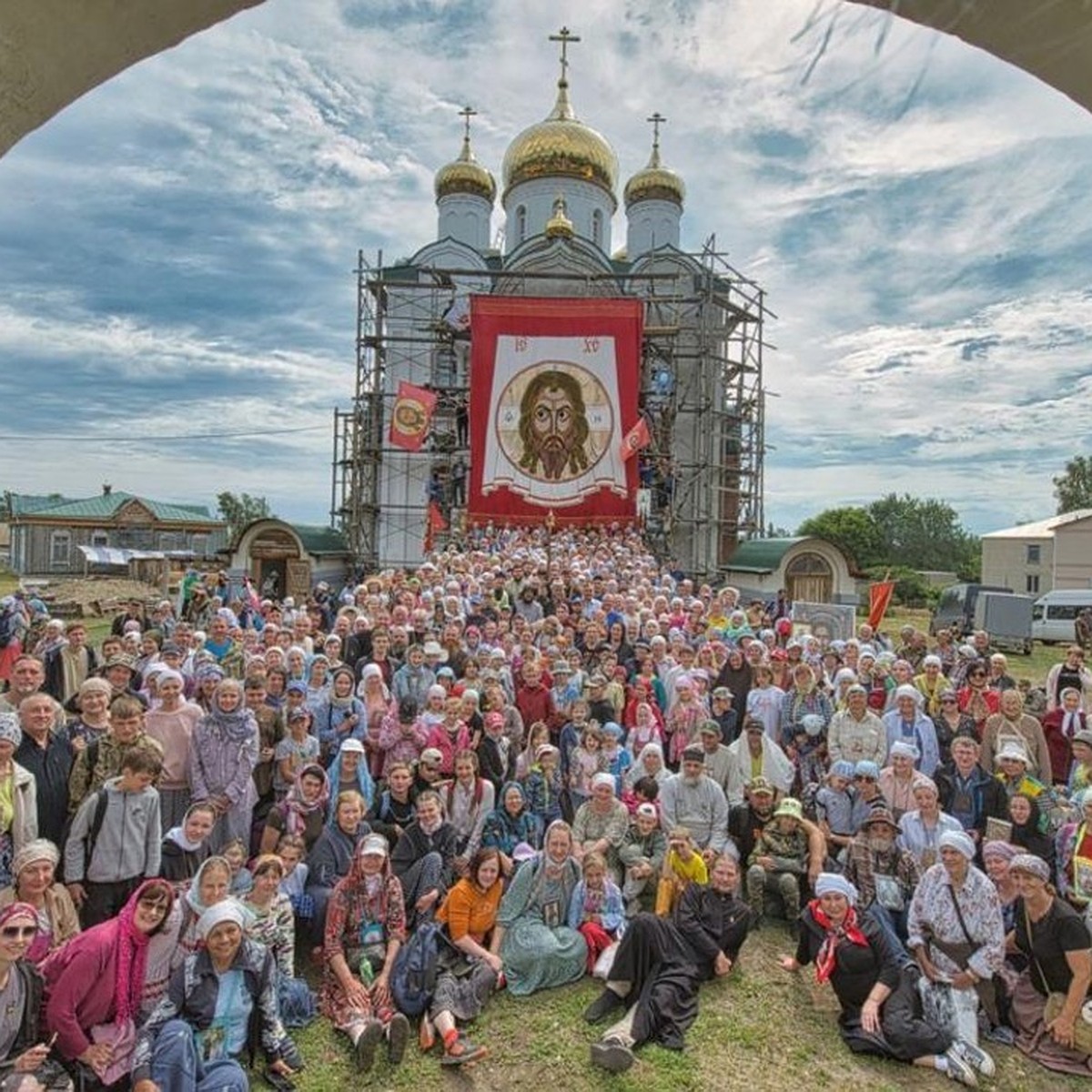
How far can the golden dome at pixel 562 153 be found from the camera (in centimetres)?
2908

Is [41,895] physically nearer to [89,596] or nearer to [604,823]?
[604,823]

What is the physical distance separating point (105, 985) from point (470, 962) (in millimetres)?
1939

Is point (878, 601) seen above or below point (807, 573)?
below

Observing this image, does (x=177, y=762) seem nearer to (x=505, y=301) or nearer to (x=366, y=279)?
(x=505, y=301)

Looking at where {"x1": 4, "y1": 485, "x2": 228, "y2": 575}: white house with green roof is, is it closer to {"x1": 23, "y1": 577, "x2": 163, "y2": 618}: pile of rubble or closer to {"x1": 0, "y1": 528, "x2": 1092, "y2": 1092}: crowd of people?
{"x1": 23, "y1": 577, "x2": 163, "y2": 618}: pile of rubble

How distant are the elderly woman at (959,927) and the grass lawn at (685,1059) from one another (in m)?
0.35

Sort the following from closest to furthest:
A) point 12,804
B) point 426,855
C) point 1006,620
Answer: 1. point 12,804
2. point 426,855
3. point 1006,620

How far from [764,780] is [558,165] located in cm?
2850

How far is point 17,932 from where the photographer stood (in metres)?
3.13

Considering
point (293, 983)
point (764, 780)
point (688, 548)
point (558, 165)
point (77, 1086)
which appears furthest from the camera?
point (558, 165)

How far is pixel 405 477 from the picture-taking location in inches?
975

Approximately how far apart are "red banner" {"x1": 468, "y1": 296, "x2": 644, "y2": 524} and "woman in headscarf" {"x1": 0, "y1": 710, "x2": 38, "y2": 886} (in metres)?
18.1

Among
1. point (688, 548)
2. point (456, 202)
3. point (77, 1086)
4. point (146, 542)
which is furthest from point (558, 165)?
point (77, 1086)

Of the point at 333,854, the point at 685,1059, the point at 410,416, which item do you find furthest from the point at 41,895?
the point at 410,416
